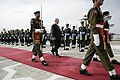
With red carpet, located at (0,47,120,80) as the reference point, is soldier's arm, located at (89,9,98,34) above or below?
above

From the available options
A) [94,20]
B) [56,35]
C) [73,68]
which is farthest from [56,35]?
[94,20]

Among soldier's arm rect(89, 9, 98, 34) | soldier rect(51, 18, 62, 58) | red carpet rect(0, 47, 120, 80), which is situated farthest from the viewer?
soldier rect(51, 18, 62, 58)

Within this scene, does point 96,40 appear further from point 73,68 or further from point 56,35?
point 56,35

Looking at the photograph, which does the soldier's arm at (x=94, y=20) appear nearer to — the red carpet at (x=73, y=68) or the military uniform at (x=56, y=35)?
the red carpet at (x=73, y=68)

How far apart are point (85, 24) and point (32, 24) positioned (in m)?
4.57

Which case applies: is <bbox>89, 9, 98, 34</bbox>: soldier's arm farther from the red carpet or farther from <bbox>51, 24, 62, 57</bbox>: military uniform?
<bbox>51, 24, 62, 57</bbox>: military uniform

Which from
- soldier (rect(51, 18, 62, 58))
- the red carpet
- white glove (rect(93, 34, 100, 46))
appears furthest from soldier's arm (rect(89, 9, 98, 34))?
soldier (rect(51, 18, 62, 58))

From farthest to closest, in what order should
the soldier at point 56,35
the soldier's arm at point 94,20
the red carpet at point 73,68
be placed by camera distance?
the soldier at point 56,35
the red carpet at point 73,68
the soldier's arm at point 94,20

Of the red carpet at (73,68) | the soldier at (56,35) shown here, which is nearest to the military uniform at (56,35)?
the soldier at (56,35)

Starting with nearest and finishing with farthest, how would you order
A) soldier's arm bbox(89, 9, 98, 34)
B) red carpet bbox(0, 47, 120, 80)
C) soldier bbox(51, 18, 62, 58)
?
soldier's arm bbox(89, 9, 98, 34) → red carpet bbox(0, 47, 120, 80) → soldier bbox(51, 18, 62, 58)

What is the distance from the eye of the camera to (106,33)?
370cm

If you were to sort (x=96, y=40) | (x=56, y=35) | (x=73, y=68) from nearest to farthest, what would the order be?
(x=96, y=40) → (x=73, y=68) → (x=56, y=35)

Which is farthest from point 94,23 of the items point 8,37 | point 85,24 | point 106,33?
point 8,37

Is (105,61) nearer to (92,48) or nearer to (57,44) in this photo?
(92,48)
